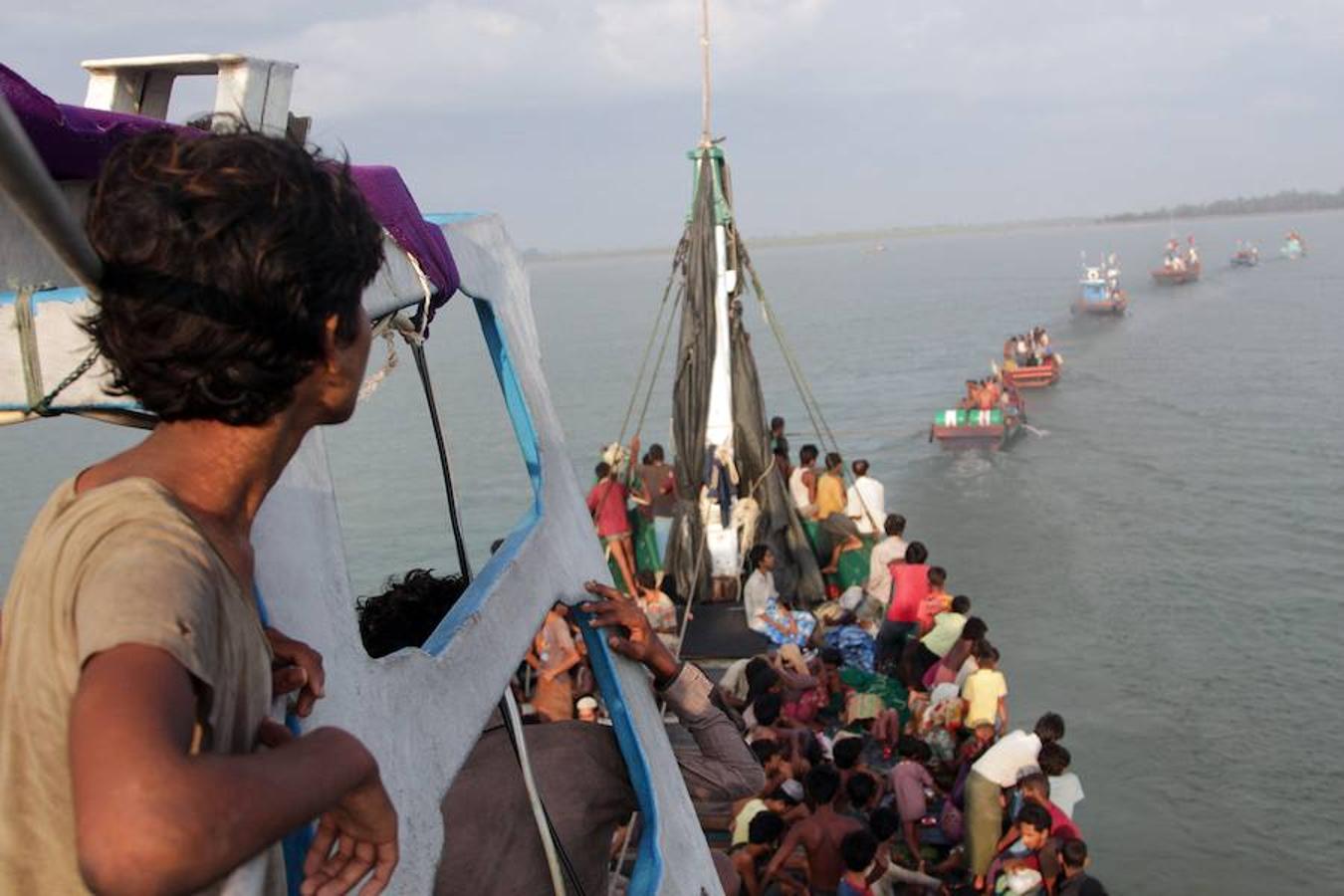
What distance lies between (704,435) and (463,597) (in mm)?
8443

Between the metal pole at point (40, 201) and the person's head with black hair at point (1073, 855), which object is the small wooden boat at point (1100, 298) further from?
the metal pole at point (40, 201)

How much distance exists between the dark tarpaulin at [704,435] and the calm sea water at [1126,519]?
9.61ft

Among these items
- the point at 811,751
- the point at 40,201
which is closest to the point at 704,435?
the point at 811,751

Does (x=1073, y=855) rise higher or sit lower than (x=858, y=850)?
lower

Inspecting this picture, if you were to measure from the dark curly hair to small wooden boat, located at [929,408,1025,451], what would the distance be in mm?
22662

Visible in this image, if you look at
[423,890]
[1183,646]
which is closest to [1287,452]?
[1183,646]

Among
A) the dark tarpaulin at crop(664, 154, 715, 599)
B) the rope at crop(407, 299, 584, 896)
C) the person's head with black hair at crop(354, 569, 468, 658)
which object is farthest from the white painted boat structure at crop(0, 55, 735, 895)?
the dark tarpaulin at crop(664, 154, 715, 599)

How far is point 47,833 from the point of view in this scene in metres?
0.87

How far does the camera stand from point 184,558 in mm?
855

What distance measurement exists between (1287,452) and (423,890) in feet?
Answer: 81.2

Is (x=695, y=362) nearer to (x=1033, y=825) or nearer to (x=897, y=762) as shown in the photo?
(x=897, y=762)

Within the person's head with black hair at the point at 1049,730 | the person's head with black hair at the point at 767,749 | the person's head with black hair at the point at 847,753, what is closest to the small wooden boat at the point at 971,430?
the person's head with black hair at the point at 1049,730

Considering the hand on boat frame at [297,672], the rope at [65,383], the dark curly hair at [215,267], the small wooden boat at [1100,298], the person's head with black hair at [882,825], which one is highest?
the dark curly hair at [215,267]

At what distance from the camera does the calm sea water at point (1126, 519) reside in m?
9.77
